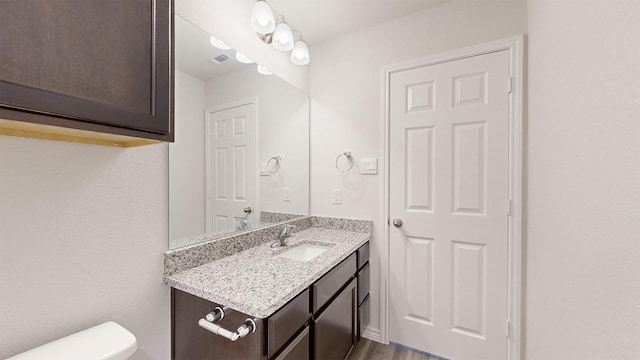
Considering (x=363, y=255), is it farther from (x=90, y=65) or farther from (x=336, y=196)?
(x=90, y=65)

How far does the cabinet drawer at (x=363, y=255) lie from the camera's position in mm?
1759

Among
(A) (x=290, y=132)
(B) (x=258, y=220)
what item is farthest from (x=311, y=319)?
(A) (x=290, y=132)

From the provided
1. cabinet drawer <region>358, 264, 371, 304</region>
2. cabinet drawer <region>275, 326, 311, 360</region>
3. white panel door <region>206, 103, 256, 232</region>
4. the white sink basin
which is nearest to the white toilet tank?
cabinet drawer <region>275, 326, 311, 360</region>

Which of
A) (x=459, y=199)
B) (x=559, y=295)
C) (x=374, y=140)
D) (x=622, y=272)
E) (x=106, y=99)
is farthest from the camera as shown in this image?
(x=374, y=140)

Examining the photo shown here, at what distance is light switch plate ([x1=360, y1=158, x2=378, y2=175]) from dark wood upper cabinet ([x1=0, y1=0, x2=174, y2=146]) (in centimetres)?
145

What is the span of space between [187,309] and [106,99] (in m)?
0.87

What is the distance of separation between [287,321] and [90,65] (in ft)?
3.40

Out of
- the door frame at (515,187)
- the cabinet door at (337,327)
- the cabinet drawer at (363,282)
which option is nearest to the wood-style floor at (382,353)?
the cabinet door at (337,327)

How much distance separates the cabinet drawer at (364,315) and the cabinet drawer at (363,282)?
5cm

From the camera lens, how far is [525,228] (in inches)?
59.6

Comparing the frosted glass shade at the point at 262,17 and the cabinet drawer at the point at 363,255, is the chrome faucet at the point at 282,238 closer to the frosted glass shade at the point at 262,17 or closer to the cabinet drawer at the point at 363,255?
the cabinet drawer at the point at 363,255

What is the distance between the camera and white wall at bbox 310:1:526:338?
1659 millimetres

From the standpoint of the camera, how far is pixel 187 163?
4.07ft

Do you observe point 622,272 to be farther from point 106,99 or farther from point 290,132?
point 290,132
